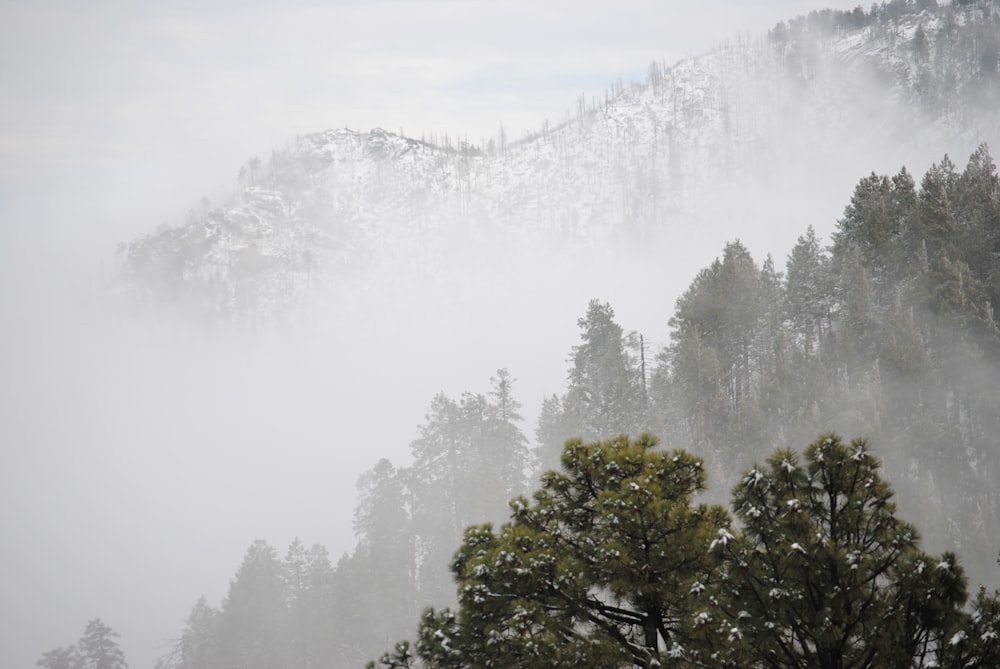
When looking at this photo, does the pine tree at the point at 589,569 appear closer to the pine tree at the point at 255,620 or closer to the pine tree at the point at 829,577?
the pine tree at the point at 829,577

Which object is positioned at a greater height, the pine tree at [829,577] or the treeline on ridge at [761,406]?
the treeline on ridge at [761,406]

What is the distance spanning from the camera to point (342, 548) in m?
88.6

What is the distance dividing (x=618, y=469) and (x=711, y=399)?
24.5m

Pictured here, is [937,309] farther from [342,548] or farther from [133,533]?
[133,533]

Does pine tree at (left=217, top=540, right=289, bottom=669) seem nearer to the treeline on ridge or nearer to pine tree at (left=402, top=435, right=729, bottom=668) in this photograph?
the treeline on ridge

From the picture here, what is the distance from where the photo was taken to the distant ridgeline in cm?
793

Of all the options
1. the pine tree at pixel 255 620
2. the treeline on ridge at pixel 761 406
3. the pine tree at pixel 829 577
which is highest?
the treeline on ridge at pixel 761 406

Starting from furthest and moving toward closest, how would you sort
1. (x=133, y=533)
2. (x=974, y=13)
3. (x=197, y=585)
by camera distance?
(x=974, y=13) < (x=133, y=533) < (x=197, y=585)

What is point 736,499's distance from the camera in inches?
338

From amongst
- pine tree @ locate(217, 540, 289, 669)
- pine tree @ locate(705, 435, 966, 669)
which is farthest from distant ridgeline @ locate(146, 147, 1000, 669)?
pine tree @ locate(217, 540, 289, 669)

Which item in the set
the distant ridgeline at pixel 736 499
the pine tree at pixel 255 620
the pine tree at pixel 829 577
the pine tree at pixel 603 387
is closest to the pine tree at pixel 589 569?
the distant ridgeline at pixel 736 499

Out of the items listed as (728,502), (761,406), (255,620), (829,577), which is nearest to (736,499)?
(829,577)

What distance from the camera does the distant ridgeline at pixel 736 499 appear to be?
7934mm

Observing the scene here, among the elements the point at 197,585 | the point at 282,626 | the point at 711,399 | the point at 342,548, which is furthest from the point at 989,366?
the point at 197,585
